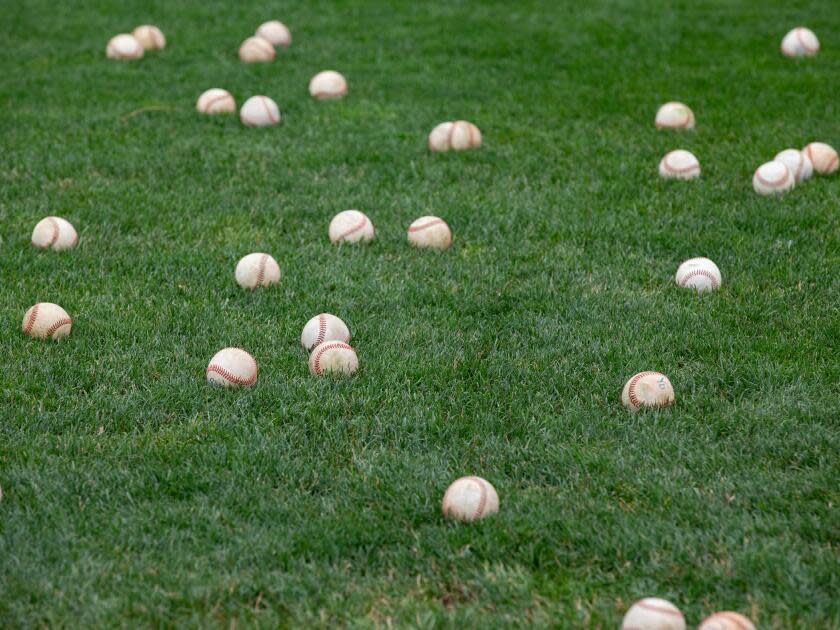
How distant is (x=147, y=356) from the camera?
5.32 meters

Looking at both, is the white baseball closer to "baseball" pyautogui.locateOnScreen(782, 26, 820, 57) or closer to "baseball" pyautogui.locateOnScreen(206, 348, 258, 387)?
"baseball" pyautogui.locateOnScreen(206, 348, 258, 387)

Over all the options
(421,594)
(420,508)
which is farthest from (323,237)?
(421,594)

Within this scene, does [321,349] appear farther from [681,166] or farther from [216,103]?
[216,103]

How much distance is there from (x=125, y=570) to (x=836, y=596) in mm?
2330

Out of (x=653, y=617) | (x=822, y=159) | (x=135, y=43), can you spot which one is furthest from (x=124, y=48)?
(x=653, y=617)

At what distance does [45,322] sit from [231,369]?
110cm

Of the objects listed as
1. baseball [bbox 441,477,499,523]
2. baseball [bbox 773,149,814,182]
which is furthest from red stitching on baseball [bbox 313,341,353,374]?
baseball [bbox 773,149,814,182]

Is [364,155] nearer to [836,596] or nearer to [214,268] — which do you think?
[214,268]

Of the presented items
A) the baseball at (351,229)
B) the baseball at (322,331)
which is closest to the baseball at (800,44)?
the baseball at (351,229)

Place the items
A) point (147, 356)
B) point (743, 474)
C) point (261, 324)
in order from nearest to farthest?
point (743, 474)
point (147, 356)
point (261, 324)

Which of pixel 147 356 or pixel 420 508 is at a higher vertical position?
pixel 147 356

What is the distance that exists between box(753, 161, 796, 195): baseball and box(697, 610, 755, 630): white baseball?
438cm

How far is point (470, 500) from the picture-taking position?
4.07 metres

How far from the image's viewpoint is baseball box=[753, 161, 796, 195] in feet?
23.6
